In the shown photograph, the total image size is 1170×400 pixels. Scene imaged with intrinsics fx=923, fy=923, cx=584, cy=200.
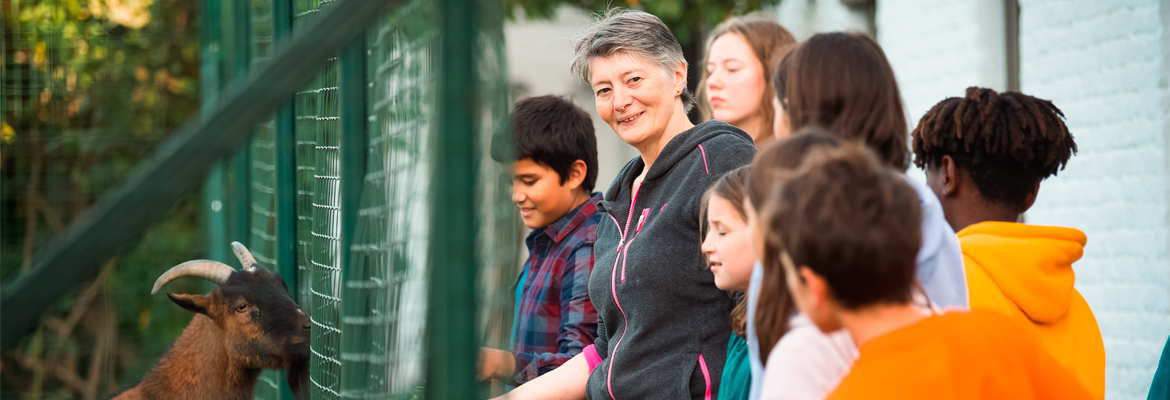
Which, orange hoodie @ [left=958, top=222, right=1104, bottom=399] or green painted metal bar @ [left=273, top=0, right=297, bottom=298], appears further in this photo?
green painted metal bar @ [left=273, top=0, right=297, bottom=298]

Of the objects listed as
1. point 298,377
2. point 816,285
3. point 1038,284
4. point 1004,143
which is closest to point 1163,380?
point 1038,284

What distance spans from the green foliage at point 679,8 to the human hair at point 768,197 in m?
5.94

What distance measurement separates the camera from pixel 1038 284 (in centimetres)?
238

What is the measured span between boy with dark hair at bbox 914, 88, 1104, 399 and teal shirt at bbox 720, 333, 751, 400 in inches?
24.2

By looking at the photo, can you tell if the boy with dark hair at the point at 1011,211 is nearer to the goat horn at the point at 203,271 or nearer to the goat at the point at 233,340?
the goat horn at the point at 203,271

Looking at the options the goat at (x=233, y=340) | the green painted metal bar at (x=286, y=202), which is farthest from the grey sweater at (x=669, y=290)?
the goat at (x=233, y=340)

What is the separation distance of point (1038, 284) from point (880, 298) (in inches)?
41.9

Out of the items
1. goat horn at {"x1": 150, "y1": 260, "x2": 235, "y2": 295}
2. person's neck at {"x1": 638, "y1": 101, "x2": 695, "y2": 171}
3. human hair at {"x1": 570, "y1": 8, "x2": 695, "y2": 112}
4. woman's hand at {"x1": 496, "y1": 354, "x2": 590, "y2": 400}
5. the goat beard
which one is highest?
human hair at {"x1": 570, "y1": 8, "x2": 695, "y2": 112}

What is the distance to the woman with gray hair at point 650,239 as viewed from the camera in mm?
2488

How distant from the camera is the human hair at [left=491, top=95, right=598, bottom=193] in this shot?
11.3ft

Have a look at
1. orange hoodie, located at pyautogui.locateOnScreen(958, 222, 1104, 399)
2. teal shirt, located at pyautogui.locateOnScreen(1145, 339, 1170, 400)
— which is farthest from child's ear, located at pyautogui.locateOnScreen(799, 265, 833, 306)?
teal shirt, located at pyautogui.locateOnScreen(1145, 339, 1170, 400)

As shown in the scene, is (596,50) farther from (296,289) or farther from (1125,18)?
(1125,18)

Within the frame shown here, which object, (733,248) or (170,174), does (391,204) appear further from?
(733,248)

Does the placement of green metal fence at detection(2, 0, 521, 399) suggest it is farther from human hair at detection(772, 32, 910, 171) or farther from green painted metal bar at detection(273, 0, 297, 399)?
green painted metal bar at detection(273, 0, 297, 399)
